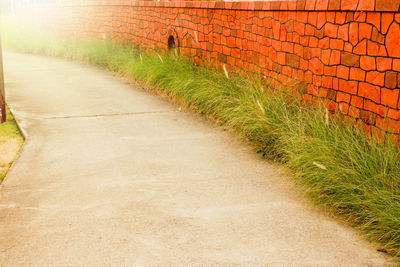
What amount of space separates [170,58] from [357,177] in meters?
6.46

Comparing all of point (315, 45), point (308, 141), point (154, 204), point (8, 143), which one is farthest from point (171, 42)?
point (154, 204)

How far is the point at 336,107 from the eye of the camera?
545 centimetres

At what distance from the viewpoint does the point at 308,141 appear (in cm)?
474

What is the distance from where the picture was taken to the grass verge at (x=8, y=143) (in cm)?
561

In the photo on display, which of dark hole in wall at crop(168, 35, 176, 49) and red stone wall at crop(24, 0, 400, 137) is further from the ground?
red stone wall at crop(24, 0, 400, 137)

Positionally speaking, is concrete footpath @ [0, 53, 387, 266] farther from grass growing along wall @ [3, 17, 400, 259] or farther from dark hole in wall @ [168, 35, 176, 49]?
dark hole in wall @ [168, 35, 176, 49]

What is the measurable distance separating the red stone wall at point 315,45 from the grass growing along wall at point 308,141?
266 millimetres

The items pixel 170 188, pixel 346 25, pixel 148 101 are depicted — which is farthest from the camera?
pixel 148 101

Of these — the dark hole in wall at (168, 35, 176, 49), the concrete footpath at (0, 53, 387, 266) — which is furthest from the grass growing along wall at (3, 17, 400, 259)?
the dark hole in wall at (168, 35, 176, 49)

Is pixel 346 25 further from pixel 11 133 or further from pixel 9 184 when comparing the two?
pixel 11 133

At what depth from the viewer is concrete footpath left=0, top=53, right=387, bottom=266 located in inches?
138

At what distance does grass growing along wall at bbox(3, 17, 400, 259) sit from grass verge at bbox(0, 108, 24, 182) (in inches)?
108

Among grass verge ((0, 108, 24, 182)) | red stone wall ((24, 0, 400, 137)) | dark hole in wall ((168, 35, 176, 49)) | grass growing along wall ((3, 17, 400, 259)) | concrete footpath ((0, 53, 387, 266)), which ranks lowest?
grass verge ((0, 108, 24, 182))

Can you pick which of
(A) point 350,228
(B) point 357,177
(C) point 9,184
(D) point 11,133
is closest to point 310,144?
(B) point 357,177
